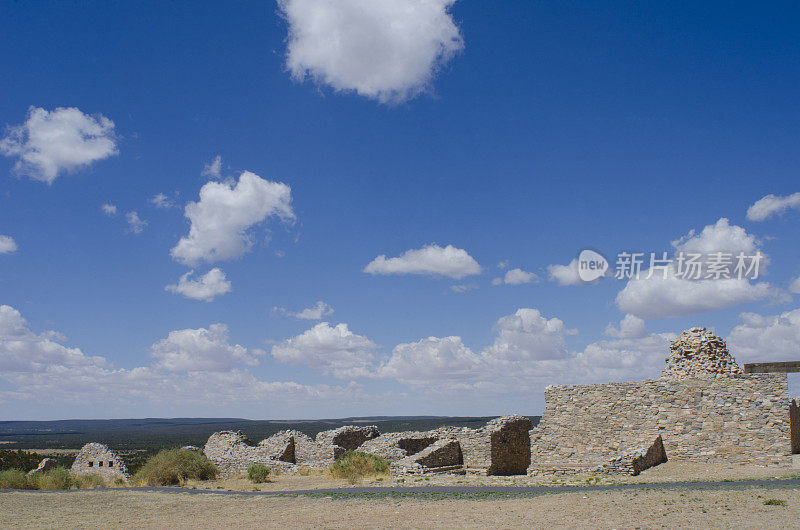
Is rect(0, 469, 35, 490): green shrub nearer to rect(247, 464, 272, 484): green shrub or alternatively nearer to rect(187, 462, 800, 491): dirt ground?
rect(187, 462, 800, 491): dirt ground

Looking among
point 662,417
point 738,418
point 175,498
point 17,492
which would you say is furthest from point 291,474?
point 738,418

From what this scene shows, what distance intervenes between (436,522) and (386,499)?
3.84m

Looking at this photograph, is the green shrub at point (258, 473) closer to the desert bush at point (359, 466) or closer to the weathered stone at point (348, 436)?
the desert bush at point (359, 466)

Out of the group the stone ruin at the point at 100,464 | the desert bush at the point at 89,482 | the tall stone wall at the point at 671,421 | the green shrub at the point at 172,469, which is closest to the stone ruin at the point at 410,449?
the green shrub at the point at 172,469

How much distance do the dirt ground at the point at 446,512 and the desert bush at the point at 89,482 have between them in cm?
657

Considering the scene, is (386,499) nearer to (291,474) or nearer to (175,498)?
(175,498)

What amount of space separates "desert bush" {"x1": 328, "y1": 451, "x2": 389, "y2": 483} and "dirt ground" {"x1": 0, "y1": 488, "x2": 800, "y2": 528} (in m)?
5.32

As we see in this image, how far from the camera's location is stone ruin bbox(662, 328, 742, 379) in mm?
20750

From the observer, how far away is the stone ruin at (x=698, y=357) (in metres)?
20.8

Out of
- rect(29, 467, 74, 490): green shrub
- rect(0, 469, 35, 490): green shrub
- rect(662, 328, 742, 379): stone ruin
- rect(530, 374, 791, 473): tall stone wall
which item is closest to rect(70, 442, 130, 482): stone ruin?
rect(29, 467, 74, 490): green shrub

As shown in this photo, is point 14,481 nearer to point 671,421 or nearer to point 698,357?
point 671,421

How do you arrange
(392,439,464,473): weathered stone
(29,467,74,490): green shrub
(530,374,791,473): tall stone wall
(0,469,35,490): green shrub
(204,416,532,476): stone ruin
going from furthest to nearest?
(29,467,74,490): green shrub < (0,469,35,490): green shrub < (204,416,532,476): stone ruin < (392,439,464,473): weathered stone < (530,374,791,473): tall stone wall

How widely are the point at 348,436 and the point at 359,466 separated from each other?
7220 millimetres

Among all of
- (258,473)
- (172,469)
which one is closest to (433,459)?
(258,473)
